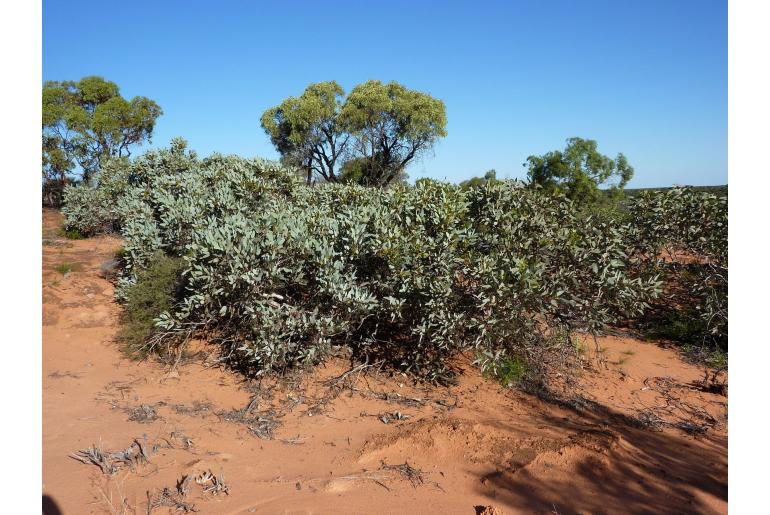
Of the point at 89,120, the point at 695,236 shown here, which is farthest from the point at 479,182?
the point at 89,120

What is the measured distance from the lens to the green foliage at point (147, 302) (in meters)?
7.16

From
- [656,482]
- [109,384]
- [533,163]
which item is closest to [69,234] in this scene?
[109,384]

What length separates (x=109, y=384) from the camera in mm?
6250

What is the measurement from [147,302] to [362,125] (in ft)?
51.3

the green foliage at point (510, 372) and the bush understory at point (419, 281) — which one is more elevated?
the bush understory at point (419, 281)

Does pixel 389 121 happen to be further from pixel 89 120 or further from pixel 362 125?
pixel 89 120

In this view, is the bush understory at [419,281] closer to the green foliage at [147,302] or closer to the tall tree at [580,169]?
the green foliage at [147,302]

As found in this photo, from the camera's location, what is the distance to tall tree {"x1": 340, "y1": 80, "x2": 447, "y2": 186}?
2097 cm

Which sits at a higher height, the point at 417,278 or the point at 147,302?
the point at 417,278

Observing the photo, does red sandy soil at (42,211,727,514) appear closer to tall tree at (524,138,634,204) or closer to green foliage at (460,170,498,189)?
green foliage at (460,170,498,189)

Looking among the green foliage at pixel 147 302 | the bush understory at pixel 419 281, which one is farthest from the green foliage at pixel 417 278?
the green foliage at pixel 147 302

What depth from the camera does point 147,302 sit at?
25.0 feet

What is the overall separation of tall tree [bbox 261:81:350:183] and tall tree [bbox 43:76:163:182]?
5.40 m

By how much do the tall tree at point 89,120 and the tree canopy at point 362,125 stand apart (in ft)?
18.2
